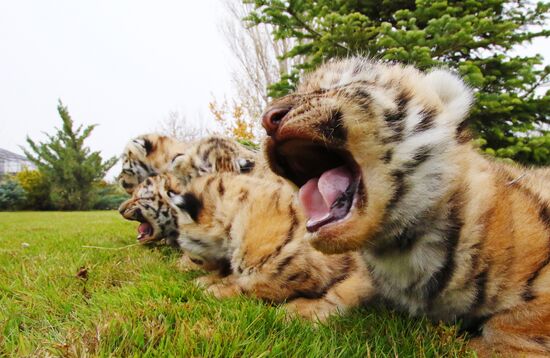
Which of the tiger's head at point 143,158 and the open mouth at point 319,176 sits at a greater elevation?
the open mouth at point 319,176

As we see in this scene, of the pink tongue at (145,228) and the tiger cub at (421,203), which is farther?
the pink tongue at (145,228)

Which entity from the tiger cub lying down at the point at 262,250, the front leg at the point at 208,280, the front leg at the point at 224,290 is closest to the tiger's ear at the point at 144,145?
the tiger cub lying down at the point at 262,250

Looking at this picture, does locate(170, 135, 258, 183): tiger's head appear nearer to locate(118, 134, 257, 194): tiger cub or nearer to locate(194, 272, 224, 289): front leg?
locate(118, 134, 257, 194): tiger cub

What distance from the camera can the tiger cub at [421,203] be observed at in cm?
151

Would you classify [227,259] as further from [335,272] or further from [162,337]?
[162,337]

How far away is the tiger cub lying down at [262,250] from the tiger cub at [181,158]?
1.37 meters

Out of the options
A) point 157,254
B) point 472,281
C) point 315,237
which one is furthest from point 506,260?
point 157,254

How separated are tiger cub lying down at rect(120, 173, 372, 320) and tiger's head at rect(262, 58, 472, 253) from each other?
613 millimetres

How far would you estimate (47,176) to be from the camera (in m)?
25.0

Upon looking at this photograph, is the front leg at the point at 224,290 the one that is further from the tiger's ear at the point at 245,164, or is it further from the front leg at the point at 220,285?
the tiger's ear at the point at 245,164

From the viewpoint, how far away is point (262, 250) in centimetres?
252

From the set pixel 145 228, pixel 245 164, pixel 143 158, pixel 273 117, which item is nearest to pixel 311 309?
pixel 273 117

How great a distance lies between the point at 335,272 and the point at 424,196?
0.96 meters

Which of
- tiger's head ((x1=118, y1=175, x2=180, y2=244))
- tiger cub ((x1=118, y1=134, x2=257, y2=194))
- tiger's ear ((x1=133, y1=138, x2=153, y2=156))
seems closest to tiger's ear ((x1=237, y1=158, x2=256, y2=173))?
tiger cub ((x1=118, y1=134, x2=257, y2=194))
